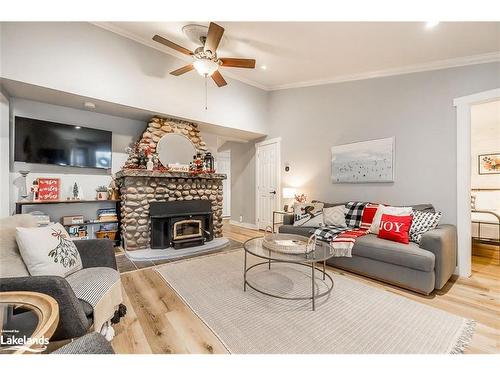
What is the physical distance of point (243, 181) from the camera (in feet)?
19.8

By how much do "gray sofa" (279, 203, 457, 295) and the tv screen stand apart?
4135 mm

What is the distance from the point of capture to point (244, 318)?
1.81 m

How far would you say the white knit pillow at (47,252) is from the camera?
1.38 meters

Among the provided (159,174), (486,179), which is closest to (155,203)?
(159,174)

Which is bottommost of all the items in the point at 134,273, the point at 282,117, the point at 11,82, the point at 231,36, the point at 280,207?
the point at 134,273

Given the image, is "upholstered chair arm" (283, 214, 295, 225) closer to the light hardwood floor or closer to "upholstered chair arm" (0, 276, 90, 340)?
the light hardwood floor

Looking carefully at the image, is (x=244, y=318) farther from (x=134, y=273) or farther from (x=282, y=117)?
(x=282, y=117)

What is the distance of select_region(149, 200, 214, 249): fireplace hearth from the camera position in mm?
3672

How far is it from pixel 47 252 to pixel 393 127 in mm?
4259

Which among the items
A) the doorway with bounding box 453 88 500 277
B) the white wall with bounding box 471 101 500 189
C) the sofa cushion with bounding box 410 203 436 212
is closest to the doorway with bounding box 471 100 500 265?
the white wall with bounding box 471 101 500 189

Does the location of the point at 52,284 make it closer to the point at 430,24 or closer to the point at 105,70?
the point at 105,70

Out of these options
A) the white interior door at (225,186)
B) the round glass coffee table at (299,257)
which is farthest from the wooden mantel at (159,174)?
the white interior door at (225,186)
